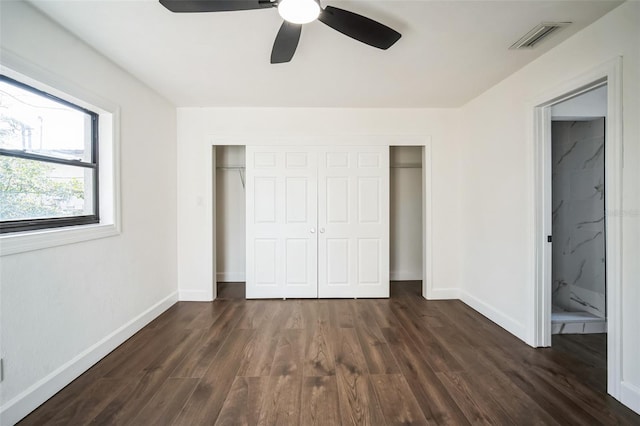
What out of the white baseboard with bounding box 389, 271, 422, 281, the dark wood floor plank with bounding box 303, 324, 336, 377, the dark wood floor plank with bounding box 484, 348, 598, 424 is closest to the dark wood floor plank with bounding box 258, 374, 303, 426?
the dark wood floor plank with bounding box 303, 324, 336, 377

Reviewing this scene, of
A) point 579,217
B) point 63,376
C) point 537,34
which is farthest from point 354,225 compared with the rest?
point 63,376

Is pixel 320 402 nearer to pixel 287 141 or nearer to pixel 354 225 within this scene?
pixel 354 225

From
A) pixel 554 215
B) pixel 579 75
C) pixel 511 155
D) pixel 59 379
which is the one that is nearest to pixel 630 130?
pixel 579 75

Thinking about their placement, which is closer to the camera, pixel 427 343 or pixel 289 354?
pixel 289 354

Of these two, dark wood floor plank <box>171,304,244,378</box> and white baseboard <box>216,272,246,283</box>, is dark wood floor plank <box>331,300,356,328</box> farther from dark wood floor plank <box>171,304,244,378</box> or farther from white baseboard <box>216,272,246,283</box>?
white baseboard <box>216,272,246,283</box>

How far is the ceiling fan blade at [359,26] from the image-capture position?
1.54m

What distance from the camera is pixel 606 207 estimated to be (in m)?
1.82

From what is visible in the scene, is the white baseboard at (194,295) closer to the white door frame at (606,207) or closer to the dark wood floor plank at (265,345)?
the dark wood floor plank at (265,345)

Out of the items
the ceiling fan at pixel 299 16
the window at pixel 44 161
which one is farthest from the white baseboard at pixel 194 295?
the ceiling fan at pixel 299 16

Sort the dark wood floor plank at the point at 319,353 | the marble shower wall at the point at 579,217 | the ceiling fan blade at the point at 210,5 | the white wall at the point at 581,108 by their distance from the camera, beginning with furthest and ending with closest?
the marble shower wall at the point at 579,217
the white wall at the point at 581,108
the dark wood floor plank at the point at 319,353
the ceiling fan blade at the point at 210,5

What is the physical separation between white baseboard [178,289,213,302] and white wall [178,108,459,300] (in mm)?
12

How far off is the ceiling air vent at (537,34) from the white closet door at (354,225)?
5.61 ft

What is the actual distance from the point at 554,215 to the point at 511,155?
4.03 ft

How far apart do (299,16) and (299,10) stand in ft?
0.15
